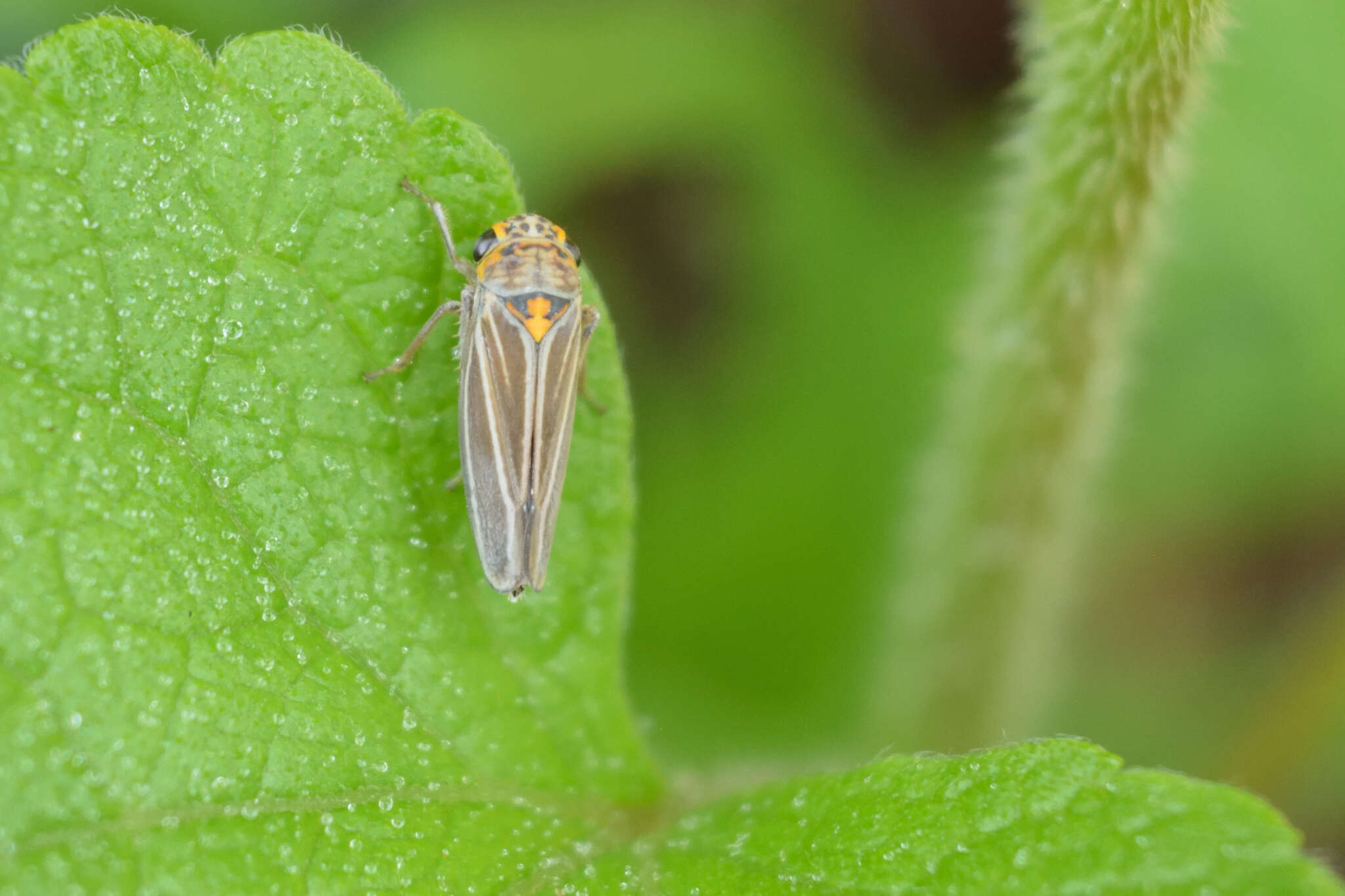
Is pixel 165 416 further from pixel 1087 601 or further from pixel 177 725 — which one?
pixel 1087 601

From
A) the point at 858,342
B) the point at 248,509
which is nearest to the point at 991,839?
the point at 248,509

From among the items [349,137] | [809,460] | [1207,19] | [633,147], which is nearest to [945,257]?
[809,460]

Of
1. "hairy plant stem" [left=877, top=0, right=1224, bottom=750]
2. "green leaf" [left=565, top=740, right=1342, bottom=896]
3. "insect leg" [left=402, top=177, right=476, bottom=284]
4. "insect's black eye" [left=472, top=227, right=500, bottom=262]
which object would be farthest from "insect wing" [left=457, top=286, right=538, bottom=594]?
"hairy plant stem" [left=877, top=0, right=1224, bottom=750]

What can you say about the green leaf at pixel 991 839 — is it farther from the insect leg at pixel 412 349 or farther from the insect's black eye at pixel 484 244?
the insect's black eye at pixel 484 244

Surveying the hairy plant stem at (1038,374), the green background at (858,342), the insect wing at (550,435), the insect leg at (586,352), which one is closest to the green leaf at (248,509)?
the insect wing at (550,435)

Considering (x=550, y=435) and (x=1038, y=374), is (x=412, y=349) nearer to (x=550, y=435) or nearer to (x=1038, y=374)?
(x=550, y=435)

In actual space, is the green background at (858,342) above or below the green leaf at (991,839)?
above
